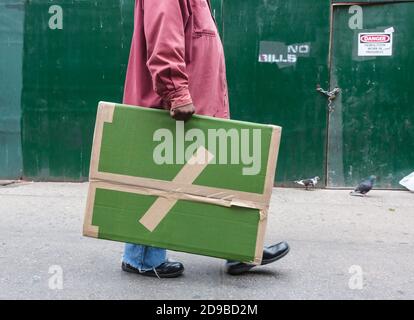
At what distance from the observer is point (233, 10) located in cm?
652

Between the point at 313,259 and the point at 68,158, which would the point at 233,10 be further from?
the point at 313,259

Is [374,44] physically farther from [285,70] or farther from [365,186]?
[365,186]

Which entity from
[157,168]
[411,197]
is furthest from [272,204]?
[157,168]

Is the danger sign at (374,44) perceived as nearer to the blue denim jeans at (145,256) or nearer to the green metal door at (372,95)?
the green metal door at (372,95)

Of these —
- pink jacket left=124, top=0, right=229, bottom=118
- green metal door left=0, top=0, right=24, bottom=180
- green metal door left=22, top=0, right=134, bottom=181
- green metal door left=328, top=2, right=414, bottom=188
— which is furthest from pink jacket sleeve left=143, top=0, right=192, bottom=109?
green metal door left=0, top=0, right=24, bottom=180

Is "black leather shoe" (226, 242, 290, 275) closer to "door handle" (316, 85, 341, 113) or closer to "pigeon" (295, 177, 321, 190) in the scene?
"pigeon" (295, 177, 321, 190)

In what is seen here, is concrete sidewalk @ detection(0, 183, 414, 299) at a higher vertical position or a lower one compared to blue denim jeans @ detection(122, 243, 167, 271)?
lower

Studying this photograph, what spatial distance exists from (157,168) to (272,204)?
3052 millimetres

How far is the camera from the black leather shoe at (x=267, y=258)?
140 inches

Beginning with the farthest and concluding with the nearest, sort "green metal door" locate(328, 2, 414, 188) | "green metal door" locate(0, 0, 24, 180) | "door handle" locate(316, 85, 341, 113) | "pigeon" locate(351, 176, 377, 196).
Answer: "green metal door" locate(0, 0, 24, 180), "door handle" locate(316, 85, 341, 113), "green metal door" locate(328, 2, 414, 188), "pigeon" locate(351, 176, 377, 196)

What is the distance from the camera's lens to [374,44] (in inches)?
255

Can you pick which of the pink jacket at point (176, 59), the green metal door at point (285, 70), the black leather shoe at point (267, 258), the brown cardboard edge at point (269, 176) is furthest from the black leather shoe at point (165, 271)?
the green metal door at point (285, 70)

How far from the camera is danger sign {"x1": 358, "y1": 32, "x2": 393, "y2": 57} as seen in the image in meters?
6.45

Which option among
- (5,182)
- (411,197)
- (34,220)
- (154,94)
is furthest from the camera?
(5,182)
